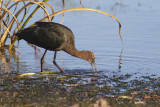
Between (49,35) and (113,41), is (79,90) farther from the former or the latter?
(113,41)

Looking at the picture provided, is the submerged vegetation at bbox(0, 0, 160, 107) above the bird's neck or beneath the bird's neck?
beneath

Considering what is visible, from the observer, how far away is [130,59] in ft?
28.9

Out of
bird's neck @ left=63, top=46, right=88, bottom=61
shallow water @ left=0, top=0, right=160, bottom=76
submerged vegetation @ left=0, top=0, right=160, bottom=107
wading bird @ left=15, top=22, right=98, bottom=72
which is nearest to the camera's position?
submerged vegetation @ left=0, top=0, right=160, bottom=107

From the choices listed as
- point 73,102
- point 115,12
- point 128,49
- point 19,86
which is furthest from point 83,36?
point 73,102

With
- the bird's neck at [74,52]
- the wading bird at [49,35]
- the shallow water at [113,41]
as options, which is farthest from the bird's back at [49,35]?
the shallow water at [113,41]

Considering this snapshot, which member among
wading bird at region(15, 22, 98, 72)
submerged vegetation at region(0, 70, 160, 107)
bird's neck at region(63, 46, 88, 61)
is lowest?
submerged vegetation at region(0, 70, 160, 107)

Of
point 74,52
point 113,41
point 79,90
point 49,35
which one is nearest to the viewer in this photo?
point 79,90

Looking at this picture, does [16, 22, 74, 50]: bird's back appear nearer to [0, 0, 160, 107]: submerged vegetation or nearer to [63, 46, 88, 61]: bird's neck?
[63, 46, 88, 61]: bird's neck

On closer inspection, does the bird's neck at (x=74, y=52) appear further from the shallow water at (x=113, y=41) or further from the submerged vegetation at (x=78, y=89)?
the submerged vegetation at (x=78, y=89)

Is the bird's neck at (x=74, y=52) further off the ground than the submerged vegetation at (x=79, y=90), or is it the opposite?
the bird's neck at (x=74, y=52)

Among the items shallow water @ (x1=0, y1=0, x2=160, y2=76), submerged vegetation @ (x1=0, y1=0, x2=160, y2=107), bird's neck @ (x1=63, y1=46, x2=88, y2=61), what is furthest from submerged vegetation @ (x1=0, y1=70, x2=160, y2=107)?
shallow water @ (x1=0, y1=0, x2=160, y2=76)

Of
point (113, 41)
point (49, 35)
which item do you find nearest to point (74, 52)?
point (49, 35)

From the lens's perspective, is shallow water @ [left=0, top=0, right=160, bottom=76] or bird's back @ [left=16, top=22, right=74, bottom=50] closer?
bird's back @ [left=16, top=22, right=74, bottom=50]

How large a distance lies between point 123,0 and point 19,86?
962 cm
